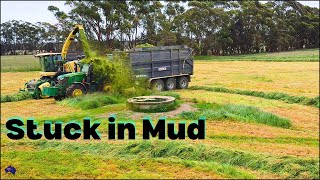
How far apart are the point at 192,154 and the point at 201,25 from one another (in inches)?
1836

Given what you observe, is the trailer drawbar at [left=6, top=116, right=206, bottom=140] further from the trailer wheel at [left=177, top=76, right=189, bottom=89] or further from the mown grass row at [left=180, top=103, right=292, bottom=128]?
the trailer wheel at [left=177, top=76, right=189, bottom=89]

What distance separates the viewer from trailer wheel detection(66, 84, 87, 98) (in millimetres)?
14664

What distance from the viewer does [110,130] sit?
9.26 m

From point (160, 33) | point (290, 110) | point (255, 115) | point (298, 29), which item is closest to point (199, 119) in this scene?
point (255, 115)

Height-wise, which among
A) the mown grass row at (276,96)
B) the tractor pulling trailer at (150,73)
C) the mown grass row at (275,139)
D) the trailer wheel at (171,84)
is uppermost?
Result: the tractor pulling trailer at (150,73)

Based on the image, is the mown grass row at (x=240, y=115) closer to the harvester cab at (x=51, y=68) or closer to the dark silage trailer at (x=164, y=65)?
the dark silage trailer at (x=164, y=65)

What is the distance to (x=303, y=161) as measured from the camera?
6.56 metres

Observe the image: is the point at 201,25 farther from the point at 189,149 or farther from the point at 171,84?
the point at 189,149

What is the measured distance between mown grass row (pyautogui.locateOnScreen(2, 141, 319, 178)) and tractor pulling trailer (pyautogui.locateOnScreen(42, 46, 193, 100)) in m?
6.68

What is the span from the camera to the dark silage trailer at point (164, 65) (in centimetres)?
1661

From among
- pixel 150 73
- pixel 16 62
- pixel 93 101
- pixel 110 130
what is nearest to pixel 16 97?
pixel 93 101

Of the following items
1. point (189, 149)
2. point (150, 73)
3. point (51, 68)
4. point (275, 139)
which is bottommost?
point (275, 139)

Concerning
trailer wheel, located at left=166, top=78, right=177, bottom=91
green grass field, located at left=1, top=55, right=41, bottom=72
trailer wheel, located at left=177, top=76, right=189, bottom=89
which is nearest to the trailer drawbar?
green grass field, located at left=1, top=55, right=41, bottom=72

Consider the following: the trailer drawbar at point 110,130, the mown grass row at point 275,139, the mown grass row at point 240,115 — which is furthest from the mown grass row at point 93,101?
the mown grass row at point 275,139
